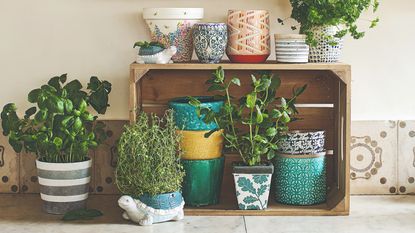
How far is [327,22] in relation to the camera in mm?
2404

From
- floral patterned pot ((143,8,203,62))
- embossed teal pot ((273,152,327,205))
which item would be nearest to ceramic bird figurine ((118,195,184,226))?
embossed teal pot ((273,152,327,205))

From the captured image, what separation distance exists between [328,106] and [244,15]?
0.46m

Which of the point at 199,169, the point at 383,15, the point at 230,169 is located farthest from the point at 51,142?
the point at 383,15

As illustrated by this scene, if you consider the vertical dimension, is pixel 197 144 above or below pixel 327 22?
below

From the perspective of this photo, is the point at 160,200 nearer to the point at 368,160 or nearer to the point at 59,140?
the point at 59,140

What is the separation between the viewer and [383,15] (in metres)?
2.66

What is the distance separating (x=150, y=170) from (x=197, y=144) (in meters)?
0.20

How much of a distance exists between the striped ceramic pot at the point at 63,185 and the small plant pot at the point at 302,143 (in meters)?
0.62

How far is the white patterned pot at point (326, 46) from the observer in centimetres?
243

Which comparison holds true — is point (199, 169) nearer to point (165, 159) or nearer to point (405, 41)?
point (165, 159)

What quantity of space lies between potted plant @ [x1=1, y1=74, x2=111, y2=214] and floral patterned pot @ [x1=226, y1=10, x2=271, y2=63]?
20.0 inches

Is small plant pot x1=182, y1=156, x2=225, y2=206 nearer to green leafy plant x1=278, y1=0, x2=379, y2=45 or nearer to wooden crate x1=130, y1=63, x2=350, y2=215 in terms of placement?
wooden crate x1=130, y1=63, x2=350, y2=215

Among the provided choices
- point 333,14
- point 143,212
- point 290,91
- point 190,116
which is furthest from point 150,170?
point 333,14

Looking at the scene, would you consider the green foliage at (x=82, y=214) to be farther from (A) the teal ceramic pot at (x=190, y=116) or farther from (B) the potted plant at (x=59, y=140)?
(A) the teal ceramic pot at (x=190, y=116)
